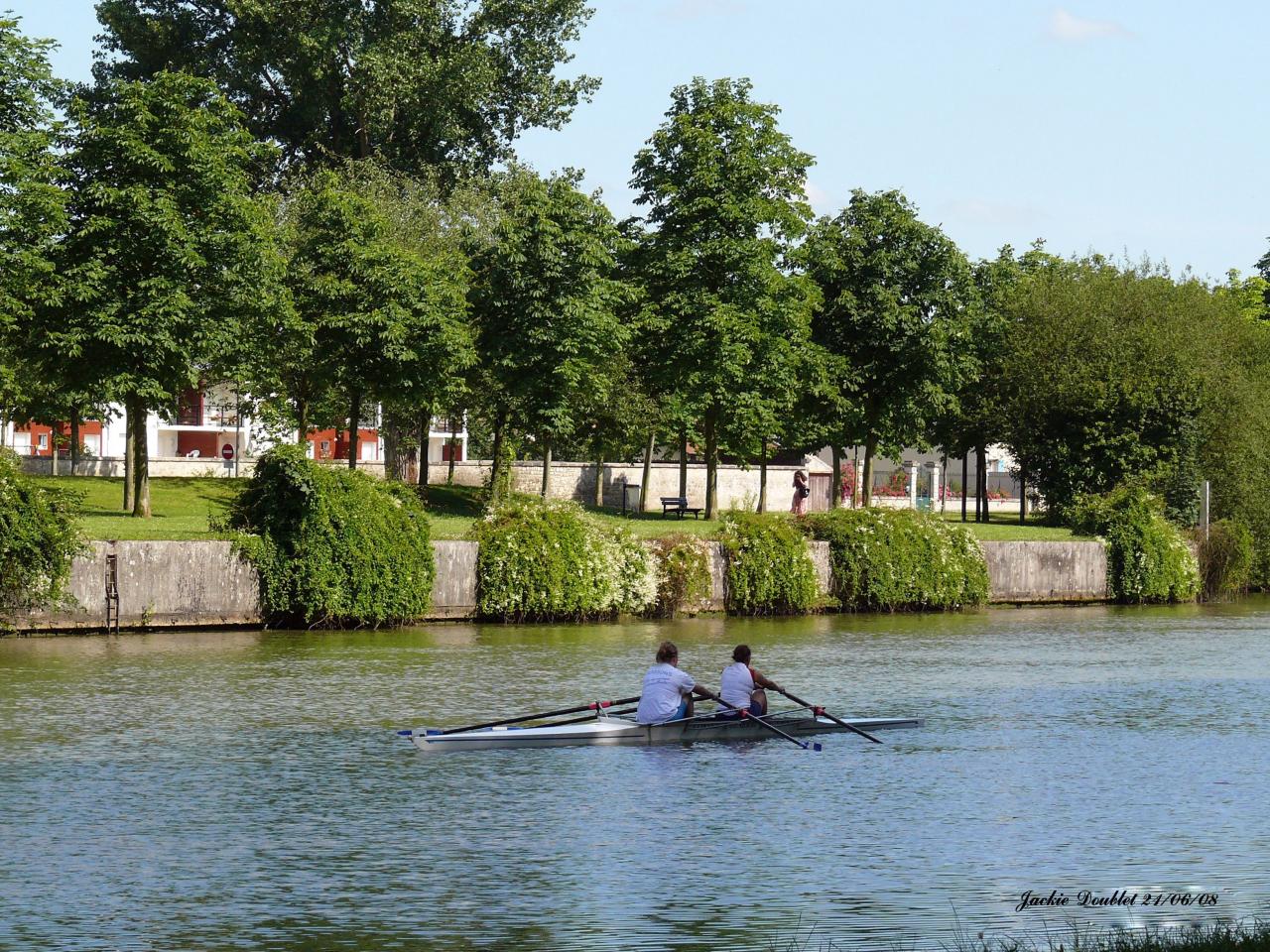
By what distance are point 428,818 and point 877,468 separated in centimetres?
11235

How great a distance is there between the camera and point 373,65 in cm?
7350

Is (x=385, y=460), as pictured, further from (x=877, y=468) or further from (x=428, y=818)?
(x=877, y=468)

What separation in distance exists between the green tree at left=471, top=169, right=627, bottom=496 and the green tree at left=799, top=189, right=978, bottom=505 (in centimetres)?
1247

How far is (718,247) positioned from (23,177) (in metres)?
24.9

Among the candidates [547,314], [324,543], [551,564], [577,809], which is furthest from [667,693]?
[547,314]

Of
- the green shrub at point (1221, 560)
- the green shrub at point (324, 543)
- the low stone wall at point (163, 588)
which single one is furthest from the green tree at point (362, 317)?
the green shrub at point (1221, 560)

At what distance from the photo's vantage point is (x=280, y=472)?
43.1m

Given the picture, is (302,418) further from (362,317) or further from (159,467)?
(159,467)

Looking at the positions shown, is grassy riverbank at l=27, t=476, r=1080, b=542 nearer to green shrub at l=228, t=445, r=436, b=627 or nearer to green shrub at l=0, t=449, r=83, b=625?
green shrub at l=228, t=445, r=436, b=627

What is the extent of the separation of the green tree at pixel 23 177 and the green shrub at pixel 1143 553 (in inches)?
1426

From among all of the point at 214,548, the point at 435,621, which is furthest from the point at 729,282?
the point at 214,548

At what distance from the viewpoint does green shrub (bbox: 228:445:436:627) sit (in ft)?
140

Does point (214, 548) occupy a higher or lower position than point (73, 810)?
higher

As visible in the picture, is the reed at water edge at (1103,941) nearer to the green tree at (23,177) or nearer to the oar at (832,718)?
the oar at (832,718)
